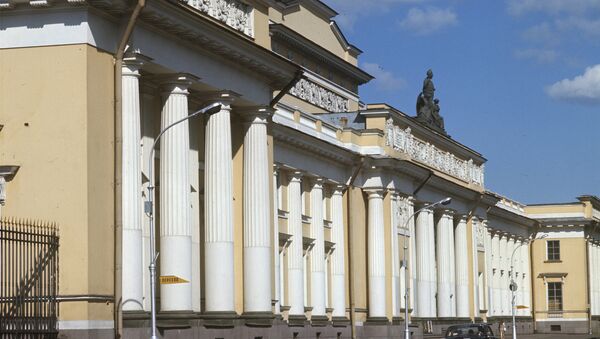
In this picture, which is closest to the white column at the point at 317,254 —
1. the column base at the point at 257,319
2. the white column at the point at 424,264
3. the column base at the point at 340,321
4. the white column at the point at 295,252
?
the column base at the point at 340,321

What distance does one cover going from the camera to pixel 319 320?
55.8 meters

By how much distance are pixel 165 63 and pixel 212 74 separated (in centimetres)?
323

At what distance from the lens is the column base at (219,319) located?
36875mm

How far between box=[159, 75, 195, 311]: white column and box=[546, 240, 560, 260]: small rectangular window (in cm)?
7693

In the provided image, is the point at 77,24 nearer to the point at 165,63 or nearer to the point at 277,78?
the point at 165,63

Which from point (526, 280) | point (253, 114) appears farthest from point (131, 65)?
point (526, 280)

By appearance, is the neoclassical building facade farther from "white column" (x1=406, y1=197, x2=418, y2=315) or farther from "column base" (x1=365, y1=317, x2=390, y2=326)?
"white column" (x1=406, y1=197, x2=418, y2=315)

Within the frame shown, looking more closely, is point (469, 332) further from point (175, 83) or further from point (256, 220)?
point (175, 83)

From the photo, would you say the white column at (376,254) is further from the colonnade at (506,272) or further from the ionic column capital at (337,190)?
the colonnade at (506,272)

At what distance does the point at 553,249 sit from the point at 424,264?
42.4 meters

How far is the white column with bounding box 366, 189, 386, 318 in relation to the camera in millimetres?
61062

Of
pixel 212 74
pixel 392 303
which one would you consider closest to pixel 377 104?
pixel 392 303

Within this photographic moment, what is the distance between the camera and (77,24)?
3014 cm

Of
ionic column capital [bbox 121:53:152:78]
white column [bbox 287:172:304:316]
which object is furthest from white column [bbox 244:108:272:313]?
white column [bbox 287:172:304:316]
